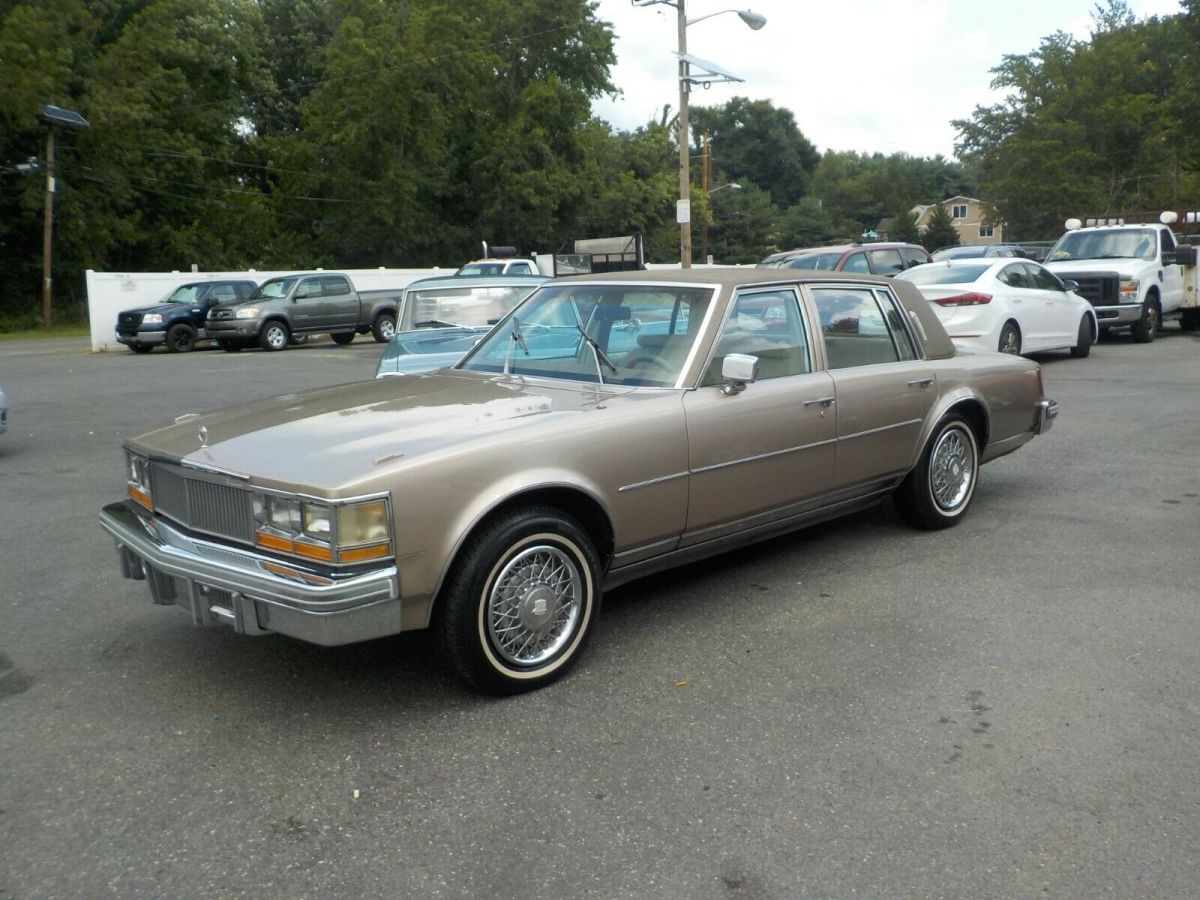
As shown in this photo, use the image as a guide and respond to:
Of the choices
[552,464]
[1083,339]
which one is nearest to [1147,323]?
[1083,339]

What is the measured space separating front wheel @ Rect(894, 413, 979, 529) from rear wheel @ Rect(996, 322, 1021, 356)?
782 centimetres

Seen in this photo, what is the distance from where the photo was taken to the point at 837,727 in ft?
12.6

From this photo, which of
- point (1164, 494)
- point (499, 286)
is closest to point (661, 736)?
point (1164, 494)

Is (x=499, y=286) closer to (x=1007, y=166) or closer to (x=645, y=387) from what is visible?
(x=645, y=387)

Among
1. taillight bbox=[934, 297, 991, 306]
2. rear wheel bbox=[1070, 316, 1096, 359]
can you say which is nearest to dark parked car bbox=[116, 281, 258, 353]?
taillight bbox=[934, 297, 991, 306]

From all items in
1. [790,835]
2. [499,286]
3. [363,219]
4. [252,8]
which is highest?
[252,8]

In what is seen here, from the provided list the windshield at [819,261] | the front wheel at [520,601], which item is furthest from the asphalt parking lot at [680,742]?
the windshield at [819,261]

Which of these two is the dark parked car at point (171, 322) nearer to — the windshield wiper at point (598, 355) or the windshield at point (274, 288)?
the windshield at point (274, 288)

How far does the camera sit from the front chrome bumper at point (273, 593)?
3.65 metres

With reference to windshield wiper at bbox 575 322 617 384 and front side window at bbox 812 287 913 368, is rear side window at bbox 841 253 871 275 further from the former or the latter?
windshield wiper at bbox 575 322 617 384

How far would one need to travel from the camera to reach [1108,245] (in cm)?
1906

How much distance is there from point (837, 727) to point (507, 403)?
1.88m

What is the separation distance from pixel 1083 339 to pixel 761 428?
12594mm

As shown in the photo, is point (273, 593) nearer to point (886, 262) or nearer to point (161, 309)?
point (886, 262)
